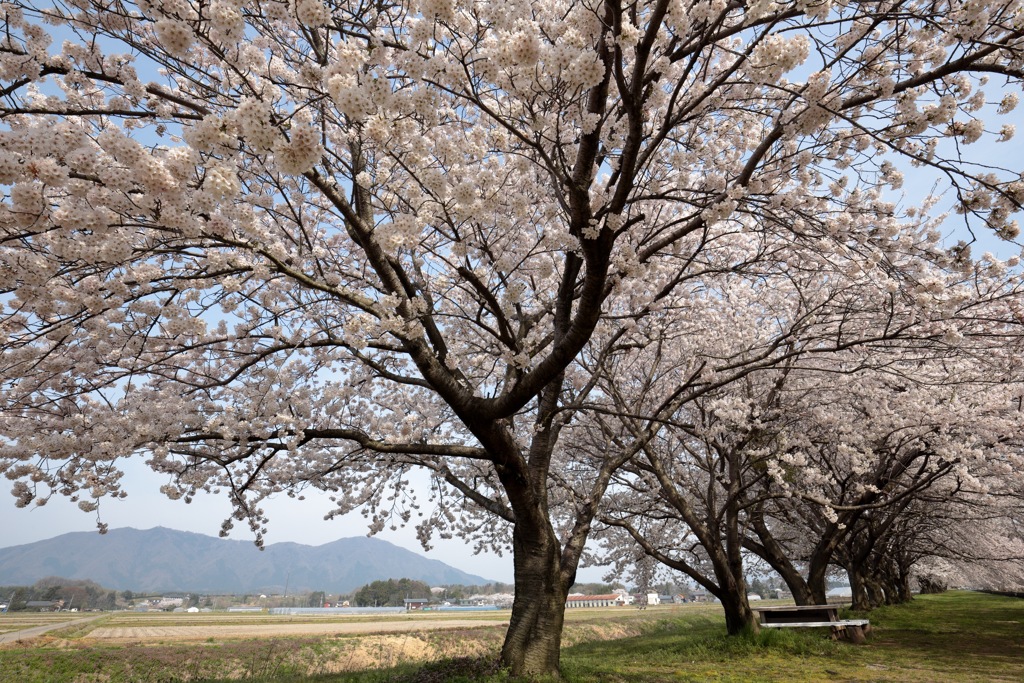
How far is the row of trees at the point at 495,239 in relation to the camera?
388cm

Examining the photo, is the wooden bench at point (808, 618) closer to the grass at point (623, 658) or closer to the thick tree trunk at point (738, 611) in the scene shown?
the grass at point (623, 658)

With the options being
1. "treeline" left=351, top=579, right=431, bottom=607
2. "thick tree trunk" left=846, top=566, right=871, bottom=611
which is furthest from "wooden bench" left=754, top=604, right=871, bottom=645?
"treeline" left=351, top=579, right=431, bottom=607

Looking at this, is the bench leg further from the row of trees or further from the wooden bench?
the row of trees

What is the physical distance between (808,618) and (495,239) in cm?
1251

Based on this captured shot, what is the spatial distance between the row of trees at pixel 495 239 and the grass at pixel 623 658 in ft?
4.30

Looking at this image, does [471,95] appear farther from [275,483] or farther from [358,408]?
[275,483]

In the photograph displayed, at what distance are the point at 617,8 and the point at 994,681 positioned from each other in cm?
1036

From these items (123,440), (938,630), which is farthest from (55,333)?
(938,630)

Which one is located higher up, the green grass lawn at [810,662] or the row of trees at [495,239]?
the row of trees at [495,239]

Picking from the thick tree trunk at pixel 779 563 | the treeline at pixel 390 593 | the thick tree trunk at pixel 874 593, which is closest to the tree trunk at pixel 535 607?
the thick tree trunk at pixel 779 563

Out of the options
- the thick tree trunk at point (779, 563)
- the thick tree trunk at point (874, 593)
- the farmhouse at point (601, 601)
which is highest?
the thick tree trunk at point (779, 563)

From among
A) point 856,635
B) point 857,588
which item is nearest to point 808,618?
point 856,635

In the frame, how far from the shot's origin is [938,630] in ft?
49.5

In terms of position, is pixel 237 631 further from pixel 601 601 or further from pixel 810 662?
pixel 601 601
